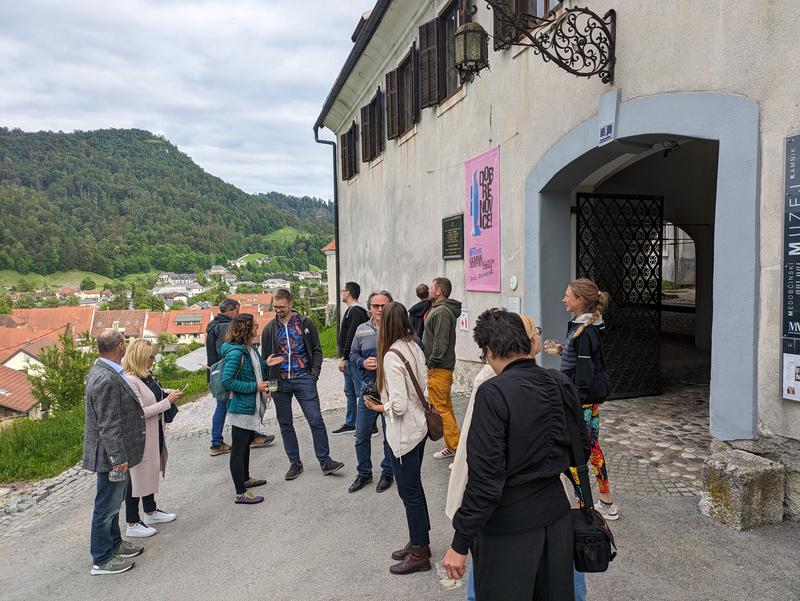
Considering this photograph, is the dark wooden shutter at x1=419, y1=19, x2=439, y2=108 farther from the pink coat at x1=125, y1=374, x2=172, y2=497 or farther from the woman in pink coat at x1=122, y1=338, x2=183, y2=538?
the pink coat at x1=125, y1=374, x2=172, y2=497

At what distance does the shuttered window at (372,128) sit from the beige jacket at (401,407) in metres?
9.98

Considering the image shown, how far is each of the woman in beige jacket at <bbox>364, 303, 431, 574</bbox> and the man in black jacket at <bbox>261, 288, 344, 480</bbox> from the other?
1.72 m

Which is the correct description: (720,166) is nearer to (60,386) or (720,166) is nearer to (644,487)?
(644,487)

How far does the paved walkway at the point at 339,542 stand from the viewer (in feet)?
10.5

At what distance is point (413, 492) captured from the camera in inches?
135

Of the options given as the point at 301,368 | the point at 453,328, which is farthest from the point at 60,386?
the point at 453,328

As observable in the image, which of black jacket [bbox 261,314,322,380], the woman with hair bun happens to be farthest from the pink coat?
the woman with hair bun

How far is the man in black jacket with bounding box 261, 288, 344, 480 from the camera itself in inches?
207

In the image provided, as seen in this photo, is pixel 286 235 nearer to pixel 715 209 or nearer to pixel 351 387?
pixel 351 387

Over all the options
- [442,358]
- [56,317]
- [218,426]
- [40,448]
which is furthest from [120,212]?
[442,358]

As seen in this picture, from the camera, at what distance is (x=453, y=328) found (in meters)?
5.31

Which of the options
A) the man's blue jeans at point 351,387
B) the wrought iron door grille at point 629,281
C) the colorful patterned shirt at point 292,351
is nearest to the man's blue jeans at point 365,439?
the colorful patterned shirt at point 292,351

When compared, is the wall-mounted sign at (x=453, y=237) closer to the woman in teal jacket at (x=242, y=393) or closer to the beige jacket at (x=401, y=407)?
the woman in teal jacket at (x=242, y=393)

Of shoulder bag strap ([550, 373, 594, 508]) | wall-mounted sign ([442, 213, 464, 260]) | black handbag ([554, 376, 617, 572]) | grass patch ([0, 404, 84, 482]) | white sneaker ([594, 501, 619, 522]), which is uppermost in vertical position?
wall-mounted sign ([442, 213, 464, 260])
